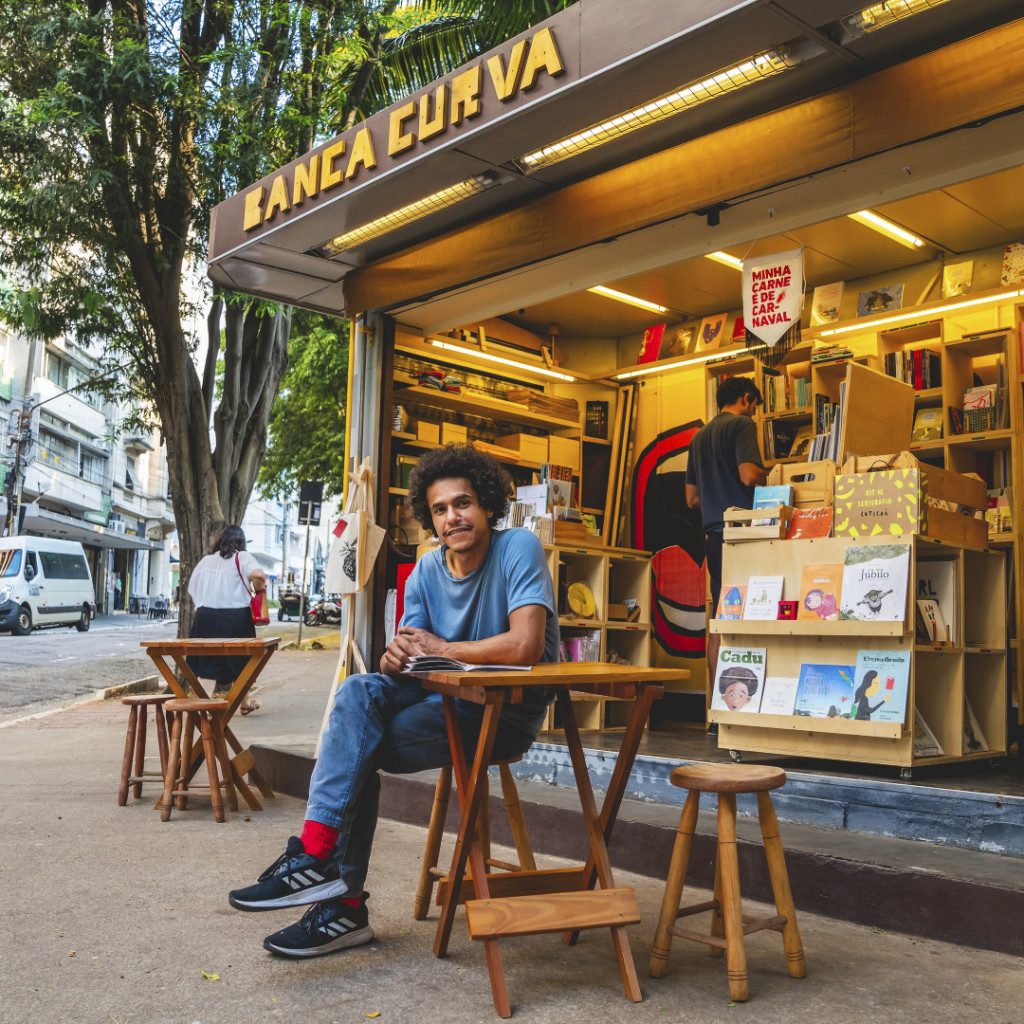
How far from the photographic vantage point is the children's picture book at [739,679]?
16.8 ft

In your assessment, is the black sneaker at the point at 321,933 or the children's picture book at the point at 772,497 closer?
the black sneaker at the point at 321,933

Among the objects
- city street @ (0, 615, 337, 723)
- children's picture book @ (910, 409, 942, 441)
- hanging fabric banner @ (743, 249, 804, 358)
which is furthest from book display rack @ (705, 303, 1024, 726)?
city street @ (0, 615, 337, 723)

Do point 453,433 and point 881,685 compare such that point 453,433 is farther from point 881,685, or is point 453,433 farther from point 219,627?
point 881,685

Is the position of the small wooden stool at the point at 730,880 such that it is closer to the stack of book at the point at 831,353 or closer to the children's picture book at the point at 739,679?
the children's picture book at the point at 739,679

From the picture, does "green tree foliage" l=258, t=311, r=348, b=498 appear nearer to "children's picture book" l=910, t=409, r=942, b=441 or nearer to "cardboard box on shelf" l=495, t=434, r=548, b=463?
"cardboard box on shelf" l=495, t=434, r=548, b=463

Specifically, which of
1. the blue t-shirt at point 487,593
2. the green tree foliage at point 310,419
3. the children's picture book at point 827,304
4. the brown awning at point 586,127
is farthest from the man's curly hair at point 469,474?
the green tree foliage at point 310,419

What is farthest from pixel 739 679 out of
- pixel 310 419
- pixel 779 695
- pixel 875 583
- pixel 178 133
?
pixel 310 419

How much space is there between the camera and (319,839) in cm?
312

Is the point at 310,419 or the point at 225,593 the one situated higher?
the point at 310,419

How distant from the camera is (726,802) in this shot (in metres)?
3.04

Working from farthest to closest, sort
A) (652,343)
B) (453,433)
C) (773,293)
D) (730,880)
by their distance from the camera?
(652,343) < (453,433) < (773,293) < (730,880)

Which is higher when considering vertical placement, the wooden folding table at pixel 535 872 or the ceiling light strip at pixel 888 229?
the ceiling light strip at pixel 888 229

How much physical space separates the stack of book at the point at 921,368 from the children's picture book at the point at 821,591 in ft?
8.42

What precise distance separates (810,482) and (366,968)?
3334 mm
